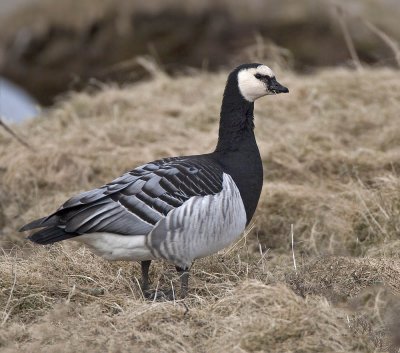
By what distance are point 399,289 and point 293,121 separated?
12.3 feet

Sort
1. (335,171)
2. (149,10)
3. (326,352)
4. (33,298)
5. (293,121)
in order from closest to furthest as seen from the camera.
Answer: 1. (326,352)
2. (33,298)
3. (335,171)
4. (293,121)
5. (149,10)

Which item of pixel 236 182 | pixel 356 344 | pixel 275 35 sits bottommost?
pixel 275 35

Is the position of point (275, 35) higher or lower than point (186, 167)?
lower

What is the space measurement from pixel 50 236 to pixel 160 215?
63cm

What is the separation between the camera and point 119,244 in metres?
4.71

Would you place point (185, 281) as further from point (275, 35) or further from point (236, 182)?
point (275, 35)

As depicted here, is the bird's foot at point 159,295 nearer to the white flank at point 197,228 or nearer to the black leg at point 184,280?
the black leg at point 184,280

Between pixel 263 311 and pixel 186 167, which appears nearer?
pixel 263 311

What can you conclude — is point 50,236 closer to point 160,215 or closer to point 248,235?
point 160,215

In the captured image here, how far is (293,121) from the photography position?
8461 mm

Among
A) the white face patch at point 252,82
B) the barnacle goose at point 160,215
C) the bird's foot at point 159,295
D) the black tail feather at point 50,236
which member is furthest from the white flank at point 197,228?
the white face patch at point 252,82

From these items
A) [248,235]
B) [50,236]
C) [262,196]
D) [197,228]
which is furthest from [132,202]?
[262,196]

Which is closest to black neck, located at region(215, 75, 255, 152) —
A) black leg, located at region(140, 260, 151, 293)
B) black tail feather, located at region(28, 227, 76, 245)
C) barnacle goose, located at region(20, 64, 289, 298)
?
barnacle goose, located at region(20, 64, 289, 298)

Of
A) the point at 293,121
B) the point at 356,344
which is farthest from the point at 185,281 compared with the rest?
the point at 293,121
